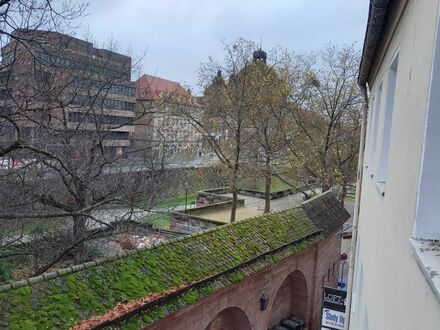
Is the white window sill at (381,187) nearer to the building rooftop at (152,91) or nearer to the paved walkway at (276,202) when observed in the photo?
the building rooftop at (152,91)

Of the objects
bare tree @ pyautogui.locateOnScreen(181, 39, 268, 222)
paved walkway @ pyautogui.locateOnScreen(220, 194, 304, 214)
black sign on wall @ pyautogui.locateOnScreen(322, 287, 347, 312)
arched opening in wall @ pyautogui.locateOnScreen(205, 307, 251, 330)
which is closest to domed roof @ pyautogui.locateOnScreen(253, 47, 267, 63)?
bare tree @ pyautogui.locateOnScreen(181, 39, 268, 222)

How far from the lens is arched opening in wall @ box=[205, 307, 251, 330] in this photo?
359 inches

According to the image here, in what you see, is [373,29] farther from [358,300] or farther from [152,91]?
[152,91]

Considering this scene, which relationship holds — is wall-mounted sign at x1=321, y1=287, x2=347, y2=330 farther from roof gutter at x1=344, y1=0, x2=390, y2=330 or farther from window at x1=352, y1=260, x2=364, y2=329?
window at x1=352, y1=260, x2=364, y2=329

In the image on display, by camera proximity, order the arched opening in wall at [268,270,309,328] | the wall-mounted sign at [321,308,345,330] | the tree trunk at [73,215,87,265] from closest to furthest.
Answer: the wall-mounted sign at [321,308,345,330] < the tree trunk at [73,215,87,265] < the arched opening in wall at [268,270,309,328]

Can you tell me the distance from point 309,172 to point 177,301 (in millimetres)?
19467

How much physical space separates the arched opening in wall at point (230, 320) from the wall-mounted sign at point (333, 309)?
2.19 meters

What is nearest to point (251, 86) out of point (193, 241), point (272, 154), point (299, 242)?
point (272, 154)

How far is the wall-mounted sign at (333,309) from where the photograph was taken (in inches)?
407

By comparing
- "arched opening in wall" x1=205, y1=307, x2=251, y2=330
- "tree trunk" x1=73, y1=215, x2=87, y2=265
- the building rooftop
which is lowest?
"arched opening in wall" x1=205, y1=307, x2=251, y2=330

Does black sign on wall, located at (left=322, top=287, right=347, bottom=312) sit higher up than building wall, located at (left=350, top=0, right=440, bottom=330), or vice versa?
building wall, located at (left=350, top=0, right=440, bottom=330)

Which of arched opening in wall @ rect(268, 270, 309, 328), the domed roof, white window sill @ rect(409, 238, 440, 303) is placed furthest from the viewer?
the domed roof

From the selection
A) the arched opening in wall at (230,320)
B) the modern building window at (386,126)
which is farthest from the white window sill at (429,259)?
the arched opening in wall at (230,320)

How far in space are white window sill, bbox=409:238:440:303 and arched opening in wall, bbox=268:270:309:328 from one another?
10.1m
